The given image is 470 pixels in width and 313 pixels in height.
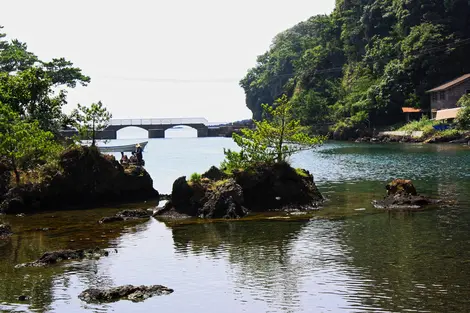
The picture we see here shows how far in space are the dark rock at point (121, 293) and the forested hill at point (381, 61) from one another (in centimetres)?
10980

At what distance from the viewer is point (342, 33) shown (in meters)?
165

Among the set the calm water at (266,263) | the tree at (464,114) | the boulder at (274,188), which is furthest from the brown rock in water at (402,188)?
the tree at (464,114)

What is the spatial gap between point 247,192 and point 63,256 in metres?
15.4

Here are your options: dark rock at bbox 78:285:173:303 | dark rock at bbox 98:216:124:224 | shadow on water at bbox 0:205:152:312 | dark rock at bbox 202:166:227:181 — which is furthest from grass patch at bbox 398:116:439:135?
dark rock at bbox 78:285:173:303

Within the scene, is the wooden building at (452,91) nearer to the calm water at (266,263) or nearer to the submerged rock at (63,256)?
the calm water at (266,263)

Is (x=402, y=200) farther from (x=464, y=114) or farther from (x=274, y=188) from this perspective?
(x=464, y=114)

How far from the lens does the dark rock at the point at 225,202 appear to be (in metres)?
34.4

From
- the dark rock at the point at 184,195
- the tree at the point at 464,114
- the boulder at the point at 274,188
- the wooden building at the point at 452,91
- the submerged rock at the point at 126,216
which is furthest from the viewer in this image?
the wooden building at the point at 452,91

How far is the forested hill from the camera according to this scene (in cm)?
11944

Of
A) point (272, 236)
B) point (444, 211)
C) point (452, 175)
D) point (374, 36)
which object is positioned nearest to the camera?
point (272, 236)

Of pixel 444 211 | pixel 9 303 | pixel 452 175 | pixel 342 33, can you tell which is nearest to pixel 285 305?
pixel 9 303

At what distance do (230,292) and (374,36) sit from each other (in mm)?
132864

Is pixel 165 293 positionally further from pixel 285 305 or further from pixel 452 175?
pixel 452 175

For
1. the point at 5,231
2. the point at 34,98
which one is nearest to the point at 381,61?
the point at 34,98
